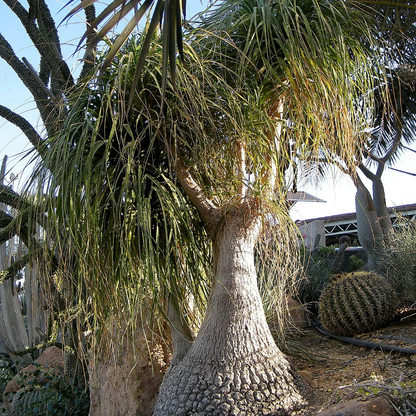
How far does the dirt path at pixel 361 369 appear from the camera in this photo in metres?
1.84

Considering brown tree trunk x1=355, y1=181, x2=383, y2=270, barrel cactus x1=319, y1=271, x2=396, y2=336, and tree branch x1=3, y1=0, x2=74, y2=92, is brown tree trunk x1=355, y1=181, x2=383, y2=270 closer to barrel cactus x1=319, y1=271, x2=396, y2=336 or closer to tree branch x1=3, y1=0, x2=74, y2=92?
barrel cactus x1=319, y1=271, x2=396, y2=336

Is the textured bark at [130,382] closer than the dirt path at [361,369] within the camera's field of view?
No

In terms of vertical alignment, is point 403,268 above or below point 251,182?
below

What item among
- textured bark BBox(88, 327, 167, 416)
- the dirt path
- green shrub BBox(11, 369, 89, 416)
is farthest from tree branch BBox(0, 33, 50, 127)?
the dirt path

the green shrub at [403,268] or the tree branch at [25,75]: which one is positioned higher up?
the tree branch at [25,75]

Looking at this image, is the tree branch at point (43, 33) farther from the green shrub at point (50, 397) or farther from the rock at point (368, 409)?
the rock at point (368, 409)

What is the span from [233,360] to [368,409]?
59cm

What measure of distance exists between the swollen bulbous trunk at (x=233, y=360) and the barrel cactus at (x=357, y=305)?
1403 millimetres

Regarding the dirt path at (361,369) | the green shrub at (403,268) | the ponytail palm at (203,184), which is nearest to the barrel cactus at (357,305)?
the dirt path at (361,369)

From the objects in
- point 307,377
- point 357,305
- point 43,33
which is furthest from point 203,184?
point 43,33

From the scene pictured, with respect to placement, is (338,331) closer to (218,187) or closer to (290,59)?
(218,187)

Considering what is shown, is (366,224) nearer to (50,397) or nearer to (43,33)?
(50,397)

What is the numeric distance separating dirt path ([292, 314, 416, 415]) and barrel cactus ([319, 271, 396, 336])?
0.09 m

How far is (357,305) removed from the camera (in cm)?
325
